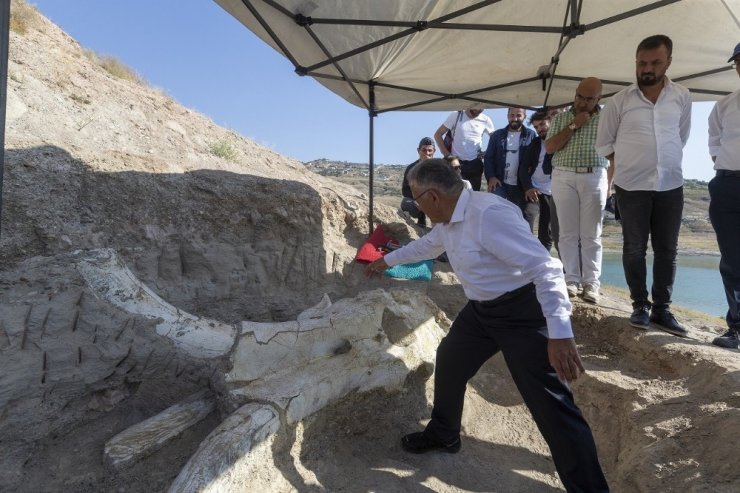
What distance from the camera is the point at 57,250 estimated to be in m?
3.53

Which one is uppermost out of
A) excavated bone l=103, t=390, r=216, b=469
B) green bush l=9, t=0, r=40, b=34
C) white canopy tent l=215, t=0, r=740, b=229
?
green bush l=9, t=0, r=40, b=34

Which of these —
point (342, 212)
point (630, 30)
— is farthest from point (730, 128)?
point (342, 212)

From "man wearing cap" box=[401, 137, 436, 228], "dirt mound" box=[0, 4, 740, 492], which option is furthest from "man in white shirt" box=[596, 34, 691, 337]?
"man wearing cap" box=[401, 137, 436, 228]

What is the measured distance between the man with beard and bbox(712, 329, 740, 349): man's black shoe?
7.79 ft

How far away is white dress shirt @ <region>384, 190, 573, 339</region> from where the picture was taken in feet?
7.22

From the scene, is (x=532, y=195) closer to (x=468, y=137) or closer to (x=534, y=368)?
(x=468, y=137)

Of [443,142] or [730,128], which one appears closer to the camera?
[730,128]

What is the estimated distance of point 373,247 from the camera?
18.7 feet

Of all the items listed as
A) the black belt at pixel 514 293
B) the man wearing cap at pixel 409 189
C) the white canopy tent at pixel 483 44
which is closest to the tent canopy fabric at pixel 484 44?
the white canopy tent at pixel 483 44

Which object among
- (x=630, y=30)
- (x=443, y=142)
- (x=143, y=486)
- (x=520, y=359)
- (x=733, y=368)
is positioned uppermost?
(x=630, y=30)

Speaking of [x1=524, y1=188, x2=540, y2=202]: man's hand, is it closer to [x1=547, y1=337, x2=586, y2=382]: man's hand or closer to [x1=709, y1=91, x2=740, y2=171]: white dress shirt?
[x1=709, y1=91, x2=740, y2=171]: white dress shirt

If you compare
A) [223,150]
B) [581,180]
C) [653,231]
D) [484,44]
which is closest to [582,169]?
[581,180]

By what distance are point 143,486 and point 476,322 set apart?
190 cm

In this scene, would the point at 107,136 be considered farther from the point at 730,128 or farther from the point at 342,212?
the point at 730,128
